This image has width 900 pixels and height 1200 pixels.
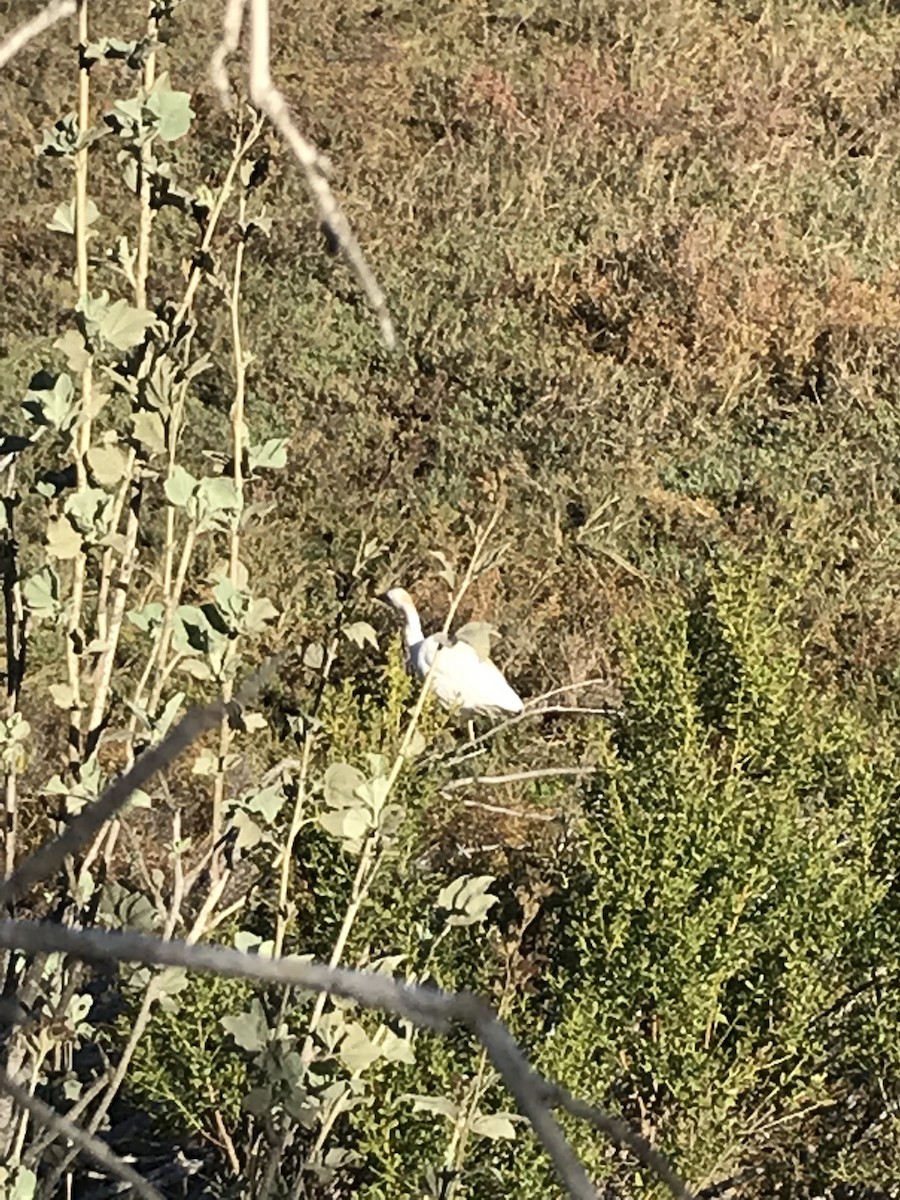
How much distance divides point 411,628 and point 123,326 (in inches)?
115

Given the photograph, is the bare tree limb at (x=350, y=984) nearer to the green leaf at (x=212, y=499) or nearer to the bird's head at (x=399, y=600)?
the green leaf at (x=212, y=499)

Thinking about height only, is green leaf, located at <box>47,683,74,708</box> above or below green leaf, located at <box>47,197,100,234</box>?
below

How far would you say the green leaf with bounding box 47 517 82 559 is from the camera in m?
1.25

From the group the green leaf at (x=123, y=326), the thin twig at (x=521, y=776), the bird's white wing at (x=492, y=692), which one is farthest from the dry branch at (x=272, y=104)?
the bird's white wing at (x=492, y=692)

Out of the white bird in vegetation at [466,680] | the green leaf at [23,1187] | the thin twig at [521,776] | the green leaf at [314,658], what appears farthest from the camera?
the white bird in vegetation at [466,680]

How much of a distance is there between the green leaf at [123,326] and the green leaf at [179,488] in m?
0.10

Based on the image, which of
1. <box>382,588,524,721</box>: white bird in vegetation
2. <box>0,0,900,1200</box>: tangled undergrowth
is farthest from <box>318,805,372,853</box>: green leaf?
<box>382,588,524,721</box>: white bird in vegetation

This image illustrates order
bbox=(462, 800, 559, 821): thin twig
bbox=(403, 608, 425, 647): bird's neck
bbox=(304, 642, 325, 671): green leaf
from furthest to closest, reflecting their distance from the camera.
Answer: bbox=(403, 608, 425, 647): bird's neck, bbox=(462, 800, 559, 821): thin twig, bbox=(304, 642, 325, 671): green leaf

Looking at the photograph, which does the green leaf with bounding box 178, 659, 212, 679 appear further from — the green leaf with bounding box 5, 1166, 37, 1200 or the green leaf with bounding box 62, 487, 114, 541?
the green leaf with bounding box 5, 1166, 37, 1200

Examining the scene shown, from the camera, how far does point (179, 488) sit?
123 cm

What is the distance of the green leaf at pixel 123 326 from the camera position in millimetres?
1222

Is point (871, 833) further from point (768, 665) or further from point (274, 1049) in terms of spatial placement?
point (274, 1049)

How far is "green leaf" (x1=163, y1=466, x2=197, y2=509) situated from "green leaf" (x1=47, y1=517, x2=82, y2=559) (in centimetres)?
8

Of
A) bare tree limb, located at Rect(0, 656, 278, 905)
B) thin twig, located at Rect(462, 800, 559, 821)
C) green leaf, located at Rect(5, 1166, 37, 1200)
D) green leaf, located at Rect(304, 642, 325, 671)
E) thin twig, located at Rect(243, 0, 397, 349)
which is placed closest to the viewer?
bare tree limb, located at Rect(0, 656, 278, 905)
